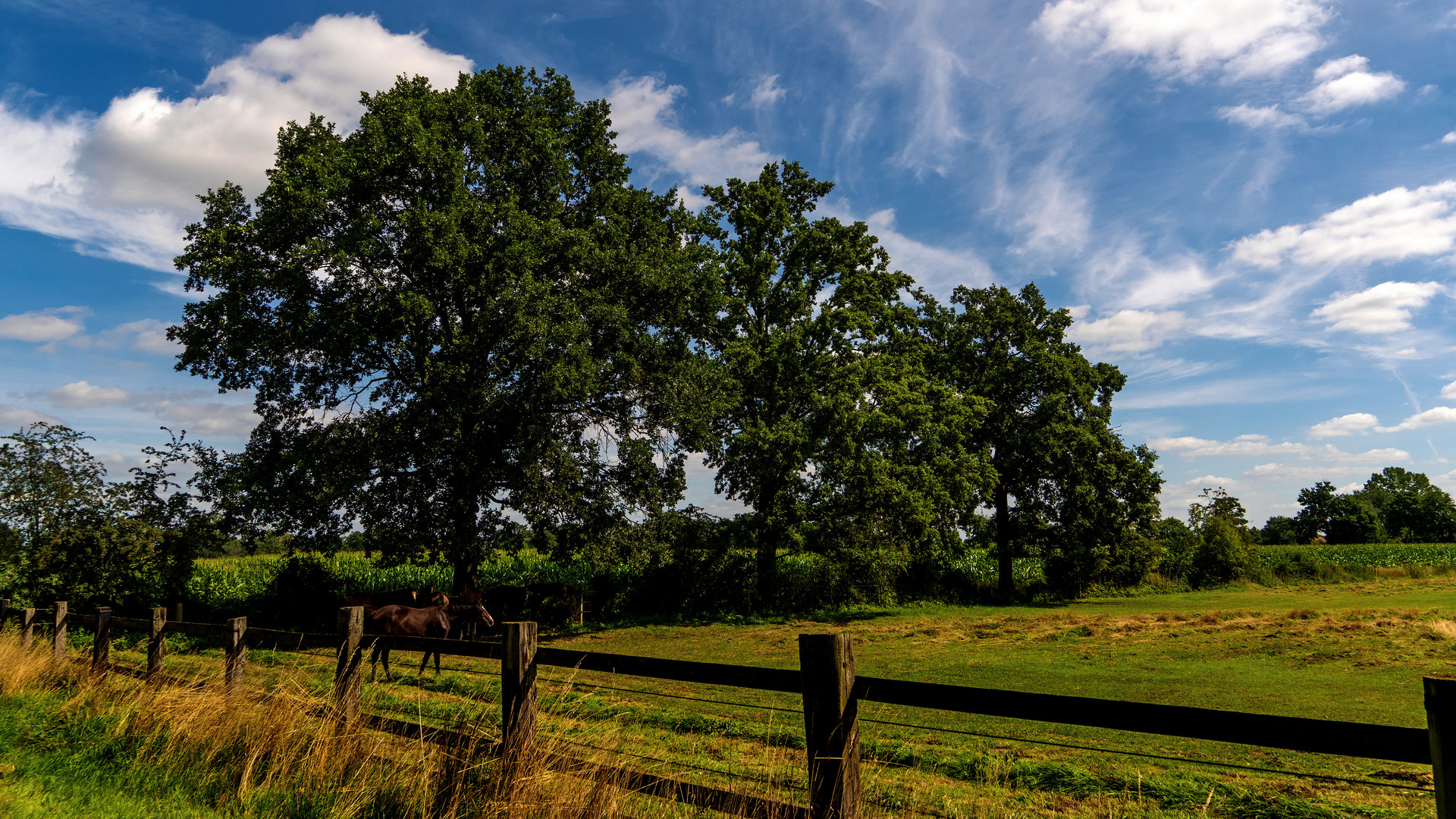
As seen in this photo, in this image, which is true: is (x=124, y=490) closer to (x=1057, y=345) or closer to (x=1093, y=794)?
(x=1093, y=794)

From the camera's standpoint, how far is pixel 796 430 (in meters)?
26.5

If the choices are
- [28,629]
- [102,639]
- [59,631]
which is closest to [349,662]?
[102,639]

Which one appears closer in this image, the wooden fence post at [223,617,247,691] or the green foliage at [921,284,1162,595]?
the wooden fence post at [223,617,247,691]

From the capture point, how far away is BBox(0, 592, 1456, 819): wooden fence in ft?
7.62

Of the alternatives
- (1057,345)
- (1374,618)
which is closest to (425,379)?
(1374,618)

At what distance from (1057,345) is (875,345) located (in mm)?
13667

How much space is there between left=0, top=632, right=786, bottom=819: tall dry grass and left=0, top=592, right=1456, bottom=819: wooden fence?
12 centimetres

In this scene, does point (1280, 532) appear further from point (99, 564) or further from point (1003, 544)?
point (99, 564)

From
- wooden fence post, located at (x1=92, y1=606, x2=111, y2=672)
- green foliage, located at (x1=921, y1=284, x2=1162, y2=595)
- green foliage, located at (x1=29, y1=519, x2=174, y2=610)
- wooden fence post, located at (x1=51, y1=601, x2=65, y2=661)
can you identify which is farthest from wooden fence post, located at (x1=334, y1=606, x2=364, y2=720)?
green foliage, located at (x1=921, y1=284, x2=1162, y2=595)

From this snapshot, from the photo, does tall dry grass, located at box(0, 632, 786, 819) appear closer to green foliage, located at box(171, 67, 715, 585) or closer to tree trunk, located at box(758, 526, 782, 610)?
green foliage, located at box(171, 67, 715, 585)

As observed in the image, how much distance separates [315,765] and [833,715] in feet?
13.3

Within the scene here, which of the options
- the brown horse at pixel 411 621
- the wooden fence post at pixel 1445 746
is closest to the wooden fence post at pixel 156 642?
the brown horse at pixel 411 621

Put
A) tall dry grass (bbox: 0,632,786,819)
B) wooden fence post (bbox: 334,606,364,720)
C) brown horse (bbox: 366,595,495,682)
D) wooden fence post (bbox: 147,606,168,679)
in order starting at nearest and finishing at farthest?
tall dry grass (bbox: 0,632,786,819) → wooden fence post (bbox: 334,606,364,720) → wooden fence post (bbox: 147,606,168,679) → brown horse (bbox: 366,595,495,682)

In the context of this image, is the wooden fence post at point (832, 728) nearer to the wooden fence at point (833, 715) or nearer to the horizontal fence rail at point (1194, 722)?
the wooden fence at point (833, 715)
